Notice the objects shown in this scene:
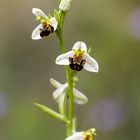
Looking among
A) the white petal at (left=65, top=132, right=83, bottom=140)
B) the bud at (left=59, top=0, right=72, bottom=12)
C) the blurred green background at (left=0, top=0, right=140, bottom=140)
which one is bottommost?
the white petal at (left=65, top=132, right=83, bottom=140)

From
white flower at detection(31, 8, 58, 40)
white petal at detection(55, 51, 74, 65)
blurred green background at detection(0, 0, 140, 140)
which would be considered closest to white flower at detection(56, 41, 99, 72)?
white petal at detection(55, 51, 74, 65)

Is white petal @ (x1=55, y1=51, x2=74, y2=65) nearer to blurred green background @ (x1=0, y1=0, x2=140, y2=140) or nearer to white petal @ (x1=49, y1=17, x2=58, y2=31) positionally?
white petal @ (x1=49, y1=17, x2=58, y2=31)

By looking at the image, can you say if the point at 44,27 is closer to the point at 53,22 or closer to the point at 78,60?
the point at 53,22

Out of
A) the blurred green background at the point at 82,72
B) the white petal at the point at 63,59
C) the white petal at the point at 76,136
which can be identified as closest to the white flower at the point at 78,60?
the white petal at the point at 63,59

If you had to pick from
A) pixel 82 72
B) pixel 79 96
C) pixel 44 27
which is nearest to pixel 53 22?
pixel 44 27
